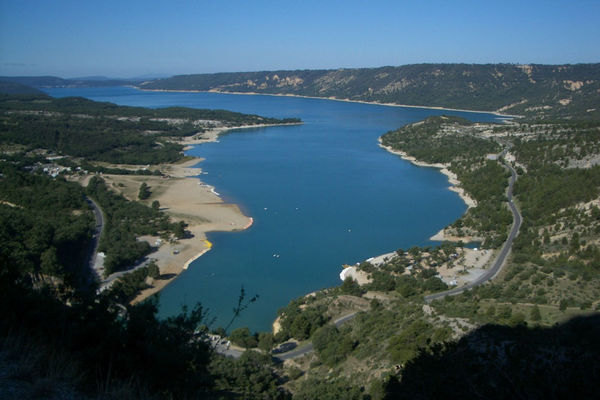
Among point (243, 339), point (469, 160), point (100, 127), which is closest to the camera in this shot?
point (243, 339)

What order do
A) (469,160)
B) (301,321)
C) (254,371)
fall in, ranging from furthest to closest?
(469,160)
(301,321)
(254,371)

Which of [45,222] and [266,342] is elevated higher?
[45,222]

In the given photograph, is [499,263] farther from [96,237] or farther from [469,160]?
[469,160]

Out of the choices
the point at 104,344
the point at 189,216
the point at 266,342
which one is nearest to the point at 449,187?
the point at 189,216

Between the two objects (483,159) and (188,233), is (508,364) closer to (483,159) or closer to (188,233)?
(188,233)

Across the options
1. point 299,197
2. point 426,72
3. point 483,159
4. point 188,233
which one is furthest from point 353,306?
point 426,72

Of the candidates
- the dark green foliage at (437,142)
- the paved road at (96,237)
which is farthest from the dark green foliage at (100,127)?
the dark green foliage at (437,142)

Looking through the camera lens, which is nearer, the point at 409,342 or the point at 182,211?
the point at 409,342
